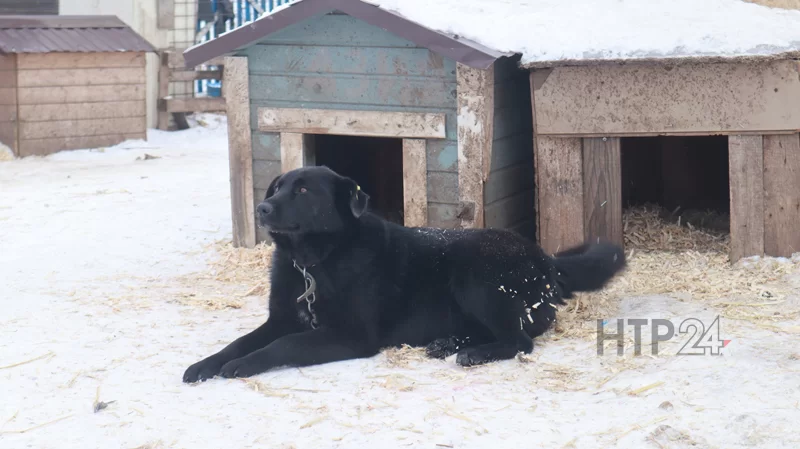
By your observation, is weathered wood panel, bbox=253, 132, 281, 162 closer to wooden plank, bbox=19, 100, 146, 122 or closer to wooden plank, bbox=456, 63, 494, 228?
wooden plank, bbox=456, 63, 494, 228

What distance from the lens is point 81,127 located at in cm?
1188

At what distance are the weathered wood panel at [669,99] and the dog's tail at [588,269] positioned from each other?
46.3 inches

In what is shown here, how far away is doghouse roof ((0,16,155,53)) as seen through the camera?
439 inches

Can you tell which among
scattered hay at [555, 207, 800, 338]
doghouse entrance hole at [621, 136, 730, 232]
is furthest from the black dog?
doghouse entrance hole at [621, 136, 730, 232]

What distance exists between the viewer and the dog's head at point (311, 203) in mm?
4195

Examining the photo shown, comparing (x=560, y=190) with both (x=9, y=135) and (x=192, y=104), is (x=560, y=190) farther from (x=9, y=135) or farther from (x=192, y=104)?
(x=192, y=104)

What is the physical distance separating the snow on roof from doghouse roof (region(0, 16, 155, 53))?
21.2 feet

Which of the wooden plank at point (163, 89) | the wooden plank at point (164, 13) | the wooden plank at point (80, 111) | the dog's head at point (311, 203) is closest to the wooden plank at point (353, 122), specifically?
the dog's head at point (311, 203)

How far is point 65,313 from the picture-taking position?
16.6 ft

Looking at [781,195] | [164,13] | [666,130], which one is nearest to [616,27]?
[666,130]

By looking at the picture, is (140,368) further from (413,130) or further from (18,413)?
(413,130)

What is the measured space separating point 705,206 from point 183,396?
4.84 meters

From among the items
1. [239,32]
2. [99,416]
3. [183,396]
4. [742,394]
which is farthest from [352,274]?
[239,32]

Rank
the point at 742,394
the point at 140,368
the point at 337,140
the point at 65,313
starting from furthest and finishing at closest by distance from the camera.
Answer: the point at 337,140 → the point at 65,313 → the point at 140,368 → the point at 742,394
